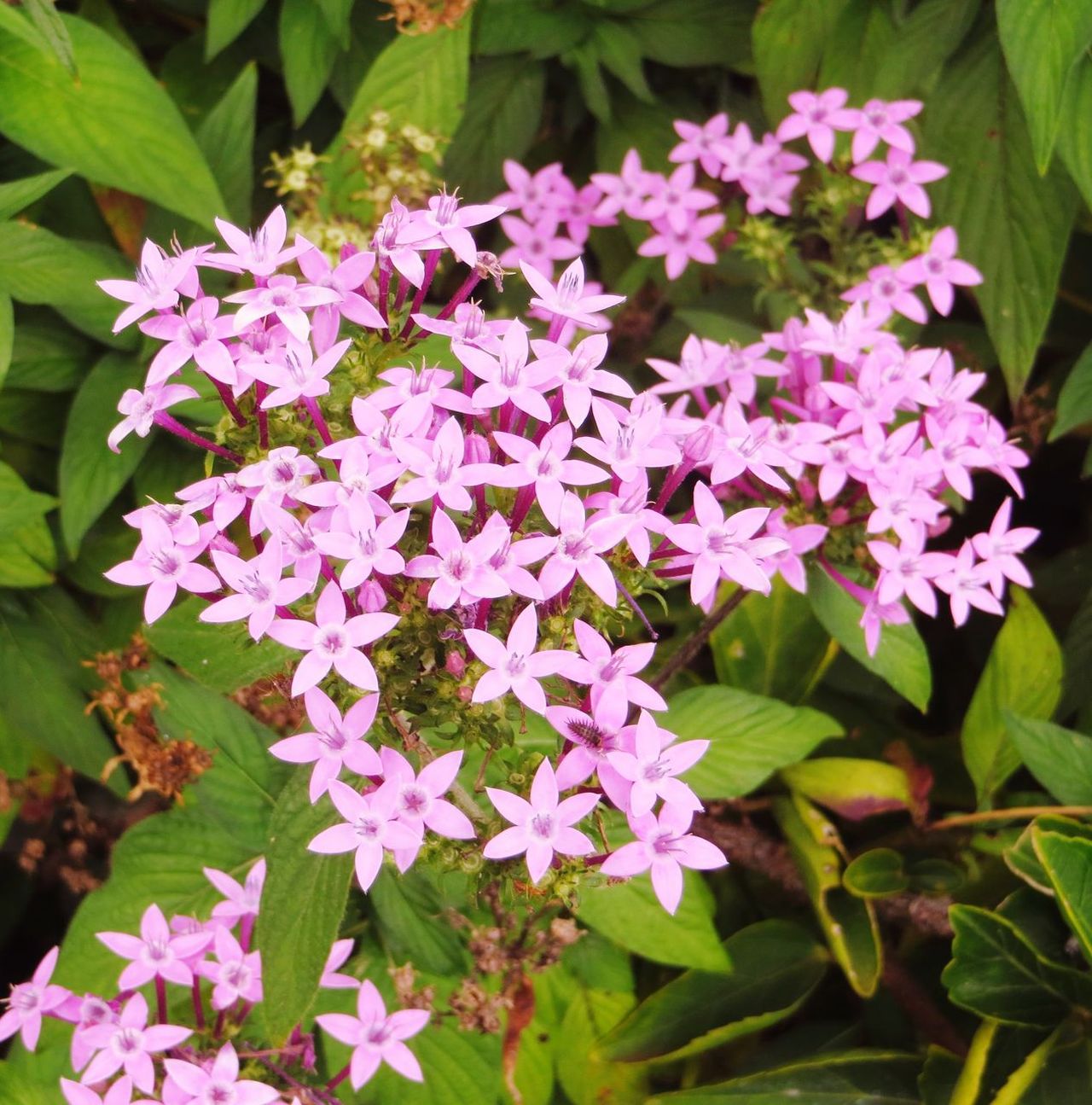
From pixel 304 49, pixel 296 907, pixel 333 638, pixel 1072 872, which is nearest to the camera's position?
pixel 333 638

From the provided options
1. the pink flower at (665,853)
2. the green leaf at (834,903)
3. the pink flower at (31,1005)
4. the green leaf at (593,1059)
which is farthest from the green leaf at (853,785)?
the pink flower at (31,1005)

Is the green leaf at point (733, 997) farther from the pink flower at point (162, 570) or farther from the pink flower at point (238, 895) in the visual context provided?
the pink flower at point (162, 570)

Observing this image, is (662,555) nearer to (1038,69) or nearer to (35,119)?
(1038,69)

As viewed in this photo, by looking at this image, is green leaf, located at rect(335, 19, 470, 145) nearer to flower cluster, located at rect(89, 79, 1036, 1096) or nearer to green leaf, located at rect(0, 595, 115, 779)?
flower cluster, located at rect(89, 79, 1036, 1096)

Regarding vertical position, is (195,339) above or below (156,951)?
above

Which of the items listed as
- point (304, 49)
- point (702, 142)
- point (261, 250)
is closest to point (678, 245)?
point (702, 142)

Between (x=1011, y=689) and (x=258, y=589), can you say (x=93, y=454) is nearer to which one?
(x=258, y=589)
